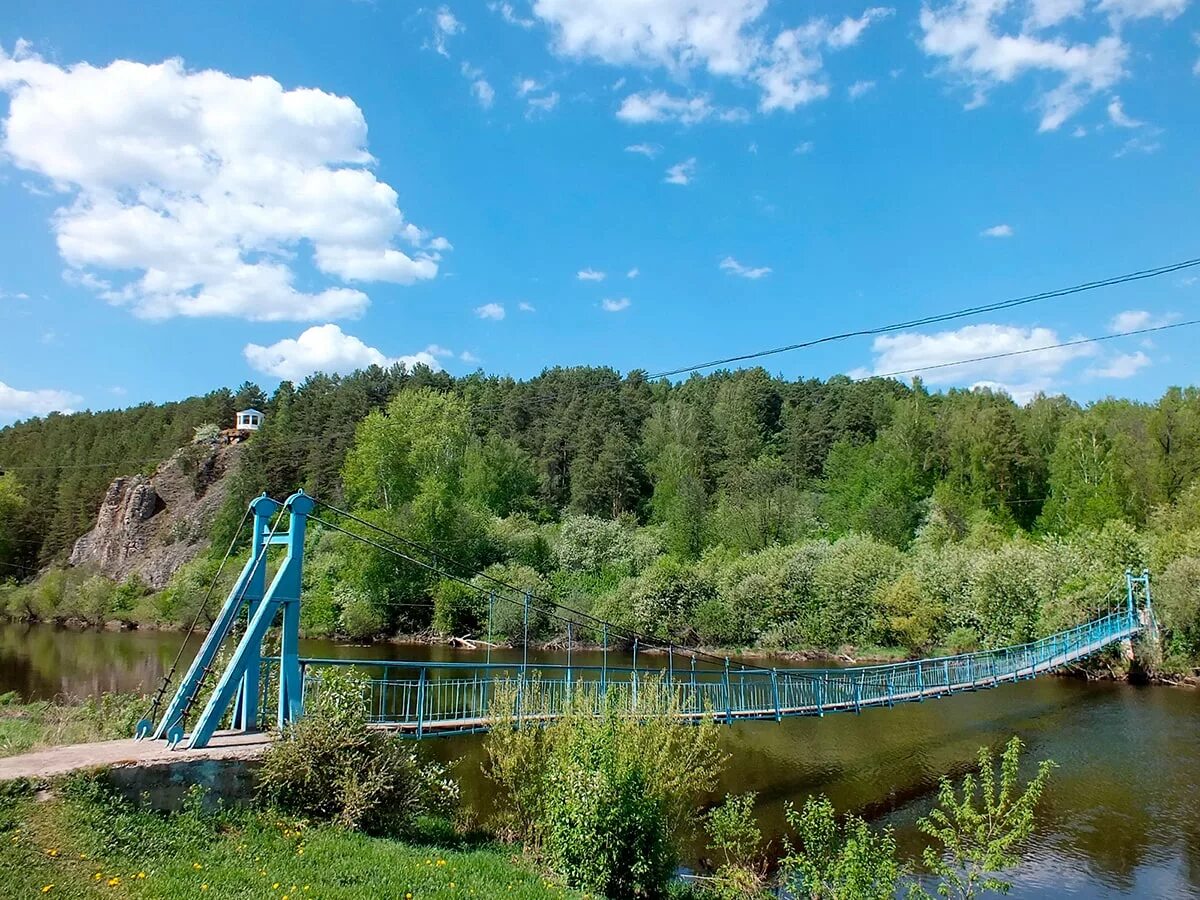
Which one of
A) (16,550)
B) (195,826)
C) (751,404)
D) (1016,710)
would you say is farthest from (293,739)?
(16,550)

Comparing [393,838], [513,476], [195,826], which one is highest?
[513,476]

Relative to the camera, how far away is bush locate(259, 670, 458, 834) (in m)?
7.29

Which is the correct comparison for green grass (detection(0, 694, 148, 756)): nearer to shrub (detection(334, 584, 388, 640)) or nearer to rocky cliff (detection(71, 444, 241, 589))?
shrub (detection(334, 584, 388, 640))

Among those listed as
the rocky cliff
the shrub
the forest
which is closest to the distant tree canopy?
the forest

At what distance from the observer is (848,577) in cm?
3180

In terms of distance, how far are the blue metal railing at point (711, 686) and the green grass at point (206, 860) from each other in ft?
7.67

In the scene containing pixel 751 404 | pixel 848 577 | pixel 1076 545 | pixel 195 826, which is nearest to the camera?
pixel 195 826

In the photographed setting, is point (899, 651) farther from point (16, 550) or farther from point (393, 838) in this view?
point (16, 550)

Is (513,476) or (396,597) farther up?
(513,476)

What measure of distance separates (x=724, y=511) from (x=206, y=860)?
132ft

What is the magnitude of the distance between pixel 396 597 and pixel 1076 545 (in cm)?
3051

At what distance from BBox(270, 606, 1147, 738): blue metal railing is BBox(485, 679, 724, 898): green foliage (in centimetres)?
30

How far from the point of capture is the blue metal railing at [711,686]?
10039 mm

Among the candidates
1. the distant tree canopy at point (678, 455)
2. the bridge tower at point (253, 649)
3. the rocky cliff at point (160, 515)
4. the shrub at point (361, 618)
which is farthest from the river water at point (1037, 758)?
the rocky cliff at point (160, 515)
